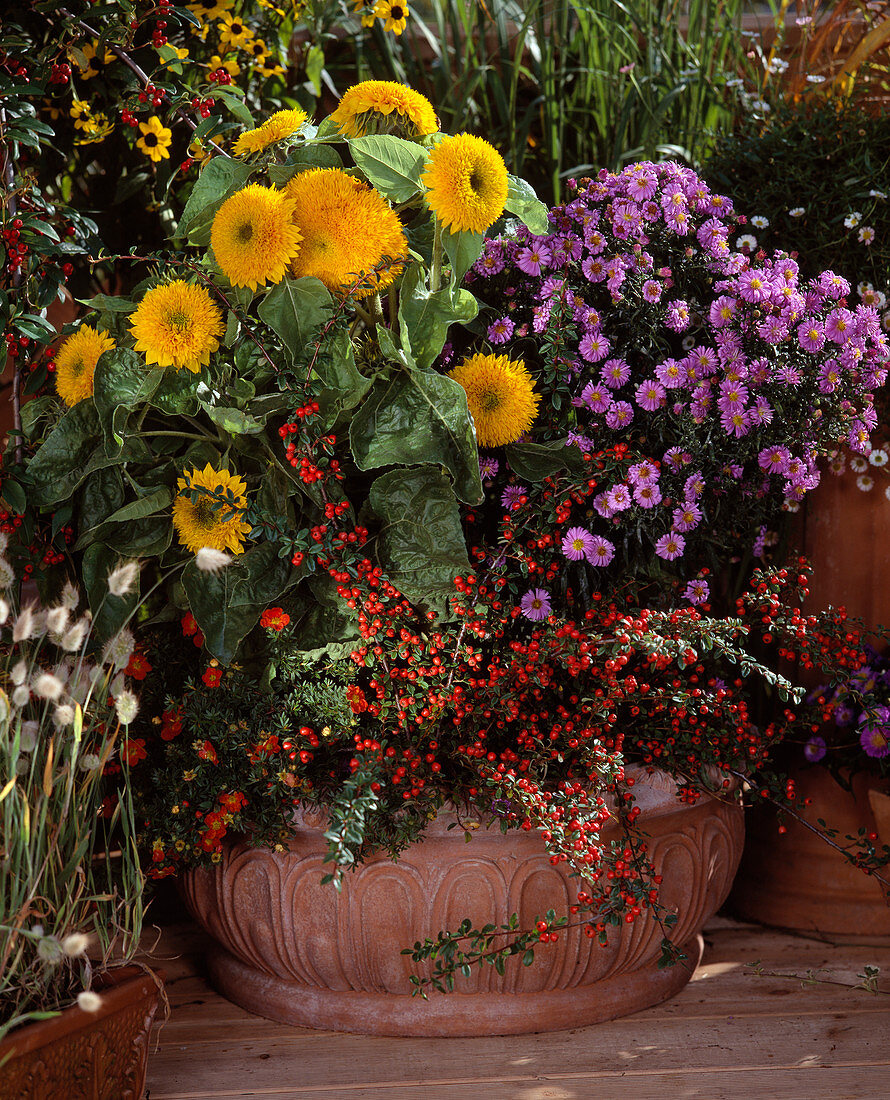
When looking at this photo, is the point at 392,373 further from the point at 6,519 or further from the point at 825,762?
the point at 825,762

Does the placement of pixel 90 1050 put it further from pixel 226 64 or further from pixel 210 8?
pixel 210 8

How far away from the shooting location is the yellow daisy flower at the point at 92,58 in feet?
4.63

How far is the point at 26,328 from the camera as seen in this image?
4.26ft

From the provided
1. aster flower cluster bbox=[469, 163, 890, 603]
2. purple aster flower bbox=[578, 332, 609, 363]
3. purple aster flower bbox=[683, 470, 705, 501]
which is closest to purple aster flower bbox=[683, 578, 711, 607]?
aster flower cluster bbox=[469, 163, 890, 603]

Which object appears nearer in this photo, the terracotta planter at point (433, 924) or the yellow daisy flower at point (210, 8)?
the terracotta planter at point (433, 924)

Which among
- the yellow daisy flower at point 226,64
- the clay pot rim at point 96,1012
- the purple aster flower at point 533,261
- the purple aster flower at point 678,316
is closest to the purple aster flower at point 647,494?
the purple aster flower at point 678,316

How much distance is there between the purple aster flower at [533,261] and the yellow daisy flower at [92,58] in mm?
657

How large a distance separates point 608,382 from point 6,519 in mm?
829

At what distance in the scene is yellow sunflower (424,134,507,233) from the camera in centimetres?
111

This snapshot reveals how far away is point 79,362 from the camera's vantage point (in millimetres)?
1292

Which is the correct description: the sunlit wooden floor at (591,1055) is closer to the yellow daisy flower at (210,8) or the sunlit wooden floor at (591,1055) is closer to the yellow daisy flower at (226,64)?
the yellow daisy flower at (226,64)

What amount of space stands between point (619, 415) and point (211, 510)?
1.83 feet

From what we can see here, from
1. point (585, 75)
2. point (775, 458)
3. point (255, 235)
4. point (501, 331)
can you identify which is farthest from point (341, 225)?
point (585, 75)

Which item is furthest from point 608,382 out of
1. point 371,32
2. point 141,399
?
point 371,32
